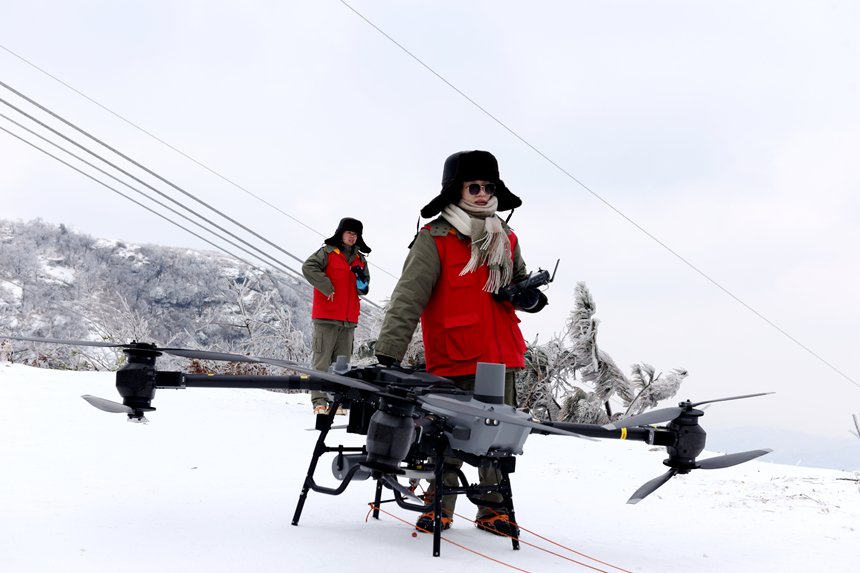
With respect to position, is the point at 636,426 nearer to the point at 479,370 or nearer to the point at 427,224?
the point at 479,370

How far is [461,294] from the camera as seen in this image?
282 centimetres

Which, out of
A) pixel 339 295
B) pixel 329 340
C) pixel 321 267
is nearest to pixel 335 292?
pixel 339 295

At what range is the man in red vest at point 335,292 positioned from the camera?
20.7ft

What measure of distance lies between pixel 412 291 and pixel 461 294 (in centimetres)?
23

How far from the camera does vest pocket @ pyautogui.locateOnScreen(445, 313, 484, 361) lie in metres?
2.75

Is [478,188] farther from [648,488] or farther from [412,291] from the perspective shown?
[648,488]

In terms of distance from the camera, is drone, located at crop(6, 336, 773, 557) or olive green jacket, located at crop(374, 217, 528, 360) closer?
drone, located at crop(6, 336, 773, 557)

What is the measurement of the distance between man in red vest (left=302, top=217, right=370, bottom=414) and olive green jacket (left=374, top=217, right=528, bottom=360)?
3501 millimetres

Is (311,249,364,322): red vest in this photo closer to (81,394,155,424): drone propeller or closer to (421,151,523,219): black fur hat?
(421,151,523,219): black fur hat

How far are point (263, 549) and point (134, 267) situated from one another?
40.2 m

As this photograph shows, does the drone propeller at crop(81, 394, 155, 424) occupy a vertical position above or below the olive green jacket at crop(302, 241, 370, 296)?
below

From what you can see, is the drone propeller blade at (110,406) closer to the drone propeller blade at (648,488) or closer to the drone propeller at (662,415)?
the drone propeller at (662,415)

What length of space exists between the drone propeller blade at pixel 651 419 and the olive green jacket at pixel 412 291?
0.94 m

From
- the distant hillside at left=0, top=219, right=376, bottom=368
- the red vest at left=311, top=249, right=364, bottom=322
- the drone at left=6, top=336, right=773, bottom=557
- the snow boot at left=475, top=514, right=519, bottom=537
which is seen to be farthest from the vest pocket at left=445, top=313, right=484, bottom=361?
the distant hillside at left=0, top=219, right=376, bottom=368
